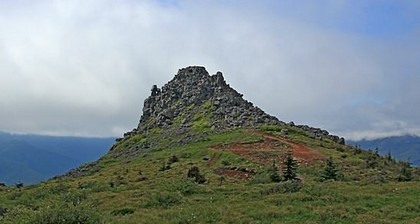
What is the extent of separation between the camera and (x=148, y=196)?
37.0 m

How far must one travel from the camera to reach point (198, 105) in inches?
3718

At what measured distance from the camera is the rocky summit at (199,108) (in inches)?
3241

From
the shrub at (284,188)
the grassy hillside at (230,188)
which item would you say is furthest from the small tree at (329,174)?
the shrub at (284,188)

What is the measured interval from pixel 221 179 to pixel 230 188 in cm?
705

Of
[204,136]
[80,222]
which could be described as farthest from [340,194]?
[204,136]

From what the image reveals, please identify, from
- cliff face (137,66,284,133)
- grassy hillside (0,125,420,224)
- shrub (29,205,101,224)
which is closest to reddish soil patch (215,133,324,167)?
grassy hillside (0,125,420,224)

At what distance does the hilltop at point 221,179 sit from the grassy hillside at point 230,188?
0.25 feet

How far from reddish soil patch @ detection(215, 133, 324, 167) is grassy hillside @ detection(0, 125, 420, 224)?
10 centimetres

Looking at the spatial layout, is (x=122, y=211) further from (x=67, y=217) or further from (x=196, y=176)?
(x=196, y=176)

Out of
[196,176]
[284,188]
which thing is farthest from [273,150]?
[284,188]

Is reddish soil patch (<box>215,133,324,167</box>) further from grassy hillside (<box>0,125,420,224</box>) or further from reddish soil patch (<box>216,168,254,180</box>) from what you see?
reddish soil patch (<box>216,168,254,180</box>)

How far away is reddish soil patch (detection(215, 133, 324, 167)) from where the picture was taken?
54656 mm

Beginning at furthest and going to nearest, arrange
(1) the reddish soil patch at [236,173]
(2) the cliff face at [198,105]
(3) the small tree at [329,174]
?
(2) the cliff face at [198,105] → (1) the reddish soil patch at [236,173] → (3) the small tree at [329,174]

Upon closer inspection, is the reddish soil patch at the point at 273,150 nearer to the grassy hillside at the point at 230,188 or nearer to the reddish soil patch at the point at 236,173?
the grassy hillside at the point at 230,188
